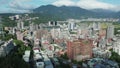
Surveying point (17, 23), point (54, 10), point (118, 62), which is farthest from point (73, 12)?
point (118, 62)

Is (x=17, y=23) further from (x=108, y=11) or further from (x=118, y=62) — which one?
(x=108, y=11)

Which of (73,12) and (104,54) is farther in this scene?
(73,12)

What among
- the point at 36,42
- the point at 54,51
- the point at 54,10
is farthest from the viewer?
the point at 54,10

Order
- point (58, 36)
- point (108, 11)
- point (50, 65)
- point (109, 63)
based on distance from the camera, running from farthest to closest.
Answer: point (108, 11), point (58, 36), point (109, 63), point (50, 65)

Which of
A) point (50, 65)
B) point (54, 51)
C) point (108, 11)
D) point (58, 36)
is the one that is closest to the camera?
point (50, 65)

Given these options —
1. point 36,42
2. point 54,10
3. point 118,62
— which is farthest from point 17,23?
point 54,10

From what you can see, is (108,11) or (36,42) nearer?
(36,42)

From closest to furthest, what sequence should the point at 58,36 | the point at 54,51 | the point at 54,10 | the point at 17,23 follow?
the point at 54,51
the point at 58,36
the point at 17,23
the point at 54,10

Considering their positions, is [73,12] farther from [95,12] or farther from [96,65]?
[96,65]
